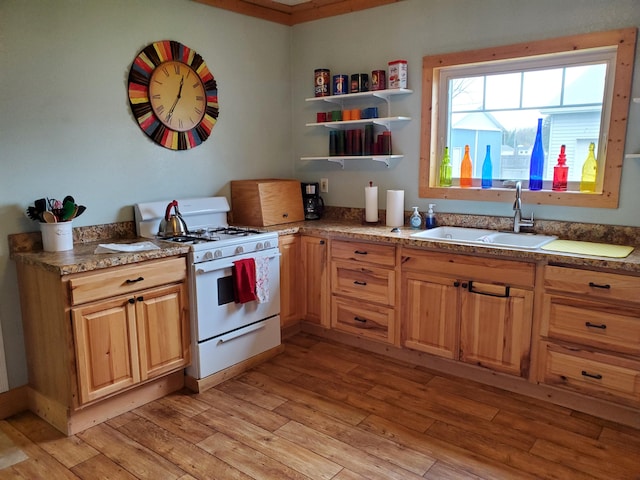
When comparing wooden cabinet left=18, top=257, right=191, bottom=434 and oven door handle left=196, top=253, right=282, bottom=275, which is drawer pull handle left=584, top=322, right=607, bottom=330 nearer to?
oven door handle left=196, top=253, right=282, bottom=275

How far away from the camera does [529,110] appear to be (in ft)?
10.3

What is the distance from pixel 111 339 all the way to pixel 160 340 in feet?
0.97

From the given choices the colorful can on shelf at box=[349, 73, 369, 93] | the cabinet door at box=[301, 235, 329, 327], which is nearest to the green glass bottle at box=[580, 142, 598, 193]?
the colorful can on shelf at box=[349, 73, 369, 93]

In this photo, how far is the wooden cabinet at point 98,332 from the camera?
7.85ft

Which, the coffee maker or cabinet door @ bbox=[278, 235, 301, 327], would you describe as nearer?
cabinet door @ bbox=[278, 235, 301, 327]

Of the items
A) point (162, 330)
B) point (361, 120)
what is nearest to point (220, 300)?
point (162, 330)

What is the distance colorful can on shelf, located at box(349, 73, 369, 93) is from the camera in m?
3.61

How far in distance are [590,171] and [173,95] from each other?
2675mm

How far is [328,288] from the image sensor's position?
355cm

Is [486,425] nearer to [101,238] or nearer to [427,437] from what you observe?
[427,437]

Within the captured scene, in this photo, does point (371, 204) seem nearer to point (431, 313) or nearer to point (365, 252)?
point (365, 252)

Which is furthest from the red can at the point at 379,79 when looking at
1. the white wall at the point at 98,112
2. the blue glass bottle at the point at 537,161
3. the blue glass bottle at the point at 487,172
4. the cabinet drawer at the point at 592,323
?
the cabinet drawer at the point at 592,323

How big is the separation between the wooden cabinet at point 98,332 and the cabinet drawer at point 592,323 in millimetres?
2040

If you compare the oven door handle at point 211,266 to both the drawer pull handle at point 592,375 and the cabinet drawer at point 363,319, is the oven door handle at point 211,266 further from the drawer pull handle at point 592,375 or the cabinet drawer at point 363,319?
the drawer pull handle at point 592,375
